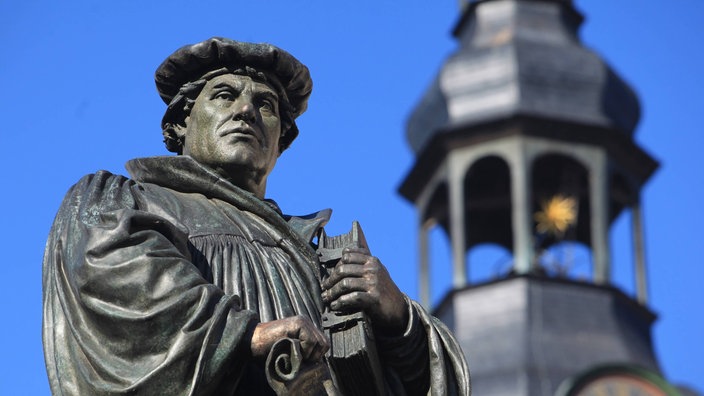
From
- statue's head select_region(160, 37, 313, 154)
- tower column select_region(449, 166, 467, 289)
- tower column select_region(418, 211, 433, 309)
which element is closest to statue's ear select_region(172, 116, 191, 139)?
statue's head select_region(160, 37, 313, 154)

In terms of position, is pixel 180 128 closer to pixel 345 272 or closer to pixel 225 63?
pixel 225 63

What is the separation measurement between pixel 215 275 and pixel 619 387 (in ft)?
153

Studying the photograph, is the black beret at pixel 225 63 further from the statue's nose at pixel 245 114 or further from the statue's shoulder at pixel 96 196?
the statue's shoulder at pixel 96 196

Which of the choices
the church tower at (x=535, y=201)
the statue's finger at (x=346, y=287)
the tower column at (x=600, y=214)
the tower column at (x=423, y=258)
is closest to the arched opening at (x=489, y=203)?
the church tower at (x=535, y=201)

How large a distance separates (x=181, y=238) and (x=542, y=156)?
48.6 meters

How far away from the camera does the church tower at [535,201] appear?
178 ft

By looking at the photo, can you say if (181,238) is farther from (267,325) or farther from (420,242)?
(420,242)

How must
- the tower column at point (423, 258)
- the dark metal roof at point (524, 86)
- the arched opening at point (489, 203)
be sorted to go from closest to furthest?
the arched opening at point (489, 203) → the dark metal roof at point (524, 86) → the tower column at point (423, 258)

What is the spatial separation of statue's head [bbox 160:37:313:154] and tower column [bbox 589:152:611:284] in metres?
46.5

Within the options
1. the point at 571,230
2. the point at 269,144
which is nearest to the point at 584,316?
the point at 571,230

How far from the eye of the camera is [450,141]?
188 feet

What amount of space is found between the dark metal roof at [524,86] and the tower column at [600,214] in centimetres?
154

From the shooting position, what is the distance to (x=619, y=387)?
5431cm

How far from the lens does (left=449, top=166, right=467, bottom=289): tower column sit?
181 ft
